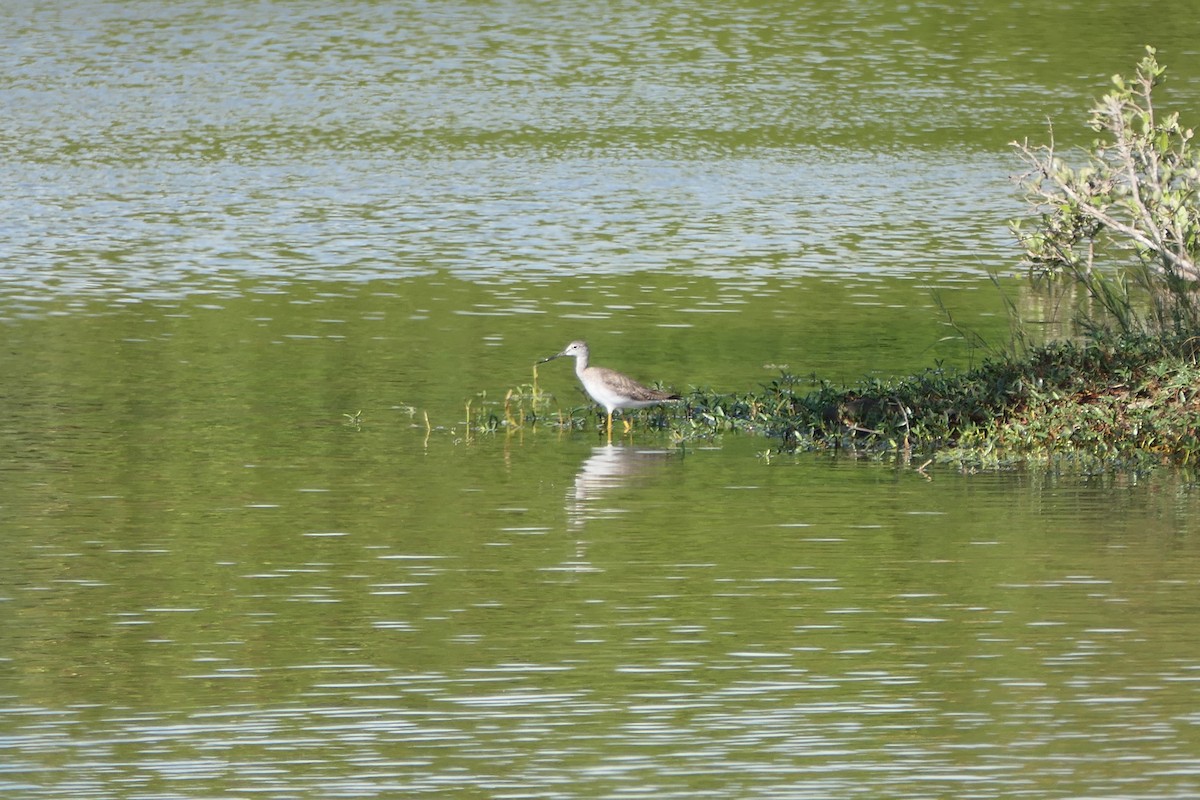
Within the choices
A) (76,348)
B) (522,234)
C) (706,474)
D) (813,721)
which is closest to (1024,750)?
(813,721)

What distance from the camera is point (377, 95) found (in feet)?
131

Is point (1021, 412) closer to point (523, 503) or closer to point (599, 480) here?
point (599, 480)

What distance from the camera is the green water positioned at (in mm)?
9148

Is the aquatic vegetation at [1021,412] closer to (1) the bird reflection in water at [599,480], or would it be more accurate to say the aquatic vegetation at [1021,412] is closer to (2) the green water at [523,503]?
(2) the green water at [523,503]

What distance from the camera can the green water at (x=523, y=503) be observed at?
9148 mm

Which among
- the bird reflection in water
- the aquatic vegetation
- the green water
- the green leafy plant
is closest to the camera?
the green water

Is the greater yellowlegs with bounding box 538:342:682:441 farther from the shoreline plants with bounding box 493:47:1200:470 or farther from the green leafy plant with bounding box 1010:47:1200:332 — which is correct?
the green leafy plant with bounding box 1010:47:1200:332

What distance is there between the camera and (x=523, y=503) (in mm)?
13969

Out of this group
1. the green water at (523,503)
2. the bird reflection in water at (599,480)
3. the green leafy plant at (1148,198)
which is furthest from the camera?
the green leafy plant at (1148,198)

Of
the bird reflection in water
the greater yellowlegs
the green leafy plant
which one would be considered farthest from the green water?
the green leafy plant

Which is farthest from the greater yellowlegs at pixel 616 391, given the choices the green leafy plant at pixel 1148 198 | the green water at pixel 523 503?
the green leafy plant at pixel 1148 198

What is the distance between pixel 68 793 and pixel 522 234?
1940 centimetres

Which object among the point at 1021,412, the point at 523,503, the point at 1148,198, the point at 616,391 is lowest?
the point at 523,503

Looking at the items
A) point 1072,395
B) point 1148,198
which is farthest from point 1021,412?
point 1148,198
